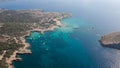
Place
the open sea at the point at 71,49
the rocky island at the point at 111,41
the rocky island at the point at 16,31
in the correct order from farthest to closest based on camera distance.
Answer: the rocky island at the point at 111,41 < the rocky island at the point at 16,31 < the open sea at the point at 71,49

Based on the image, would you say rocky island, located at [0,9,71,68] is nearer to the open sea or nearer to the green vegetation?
the green vegetation

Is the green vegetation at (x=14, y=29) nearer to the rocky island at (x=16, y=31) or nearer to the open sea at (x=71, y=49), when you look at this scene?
the rocky island at (x=16, y=31)

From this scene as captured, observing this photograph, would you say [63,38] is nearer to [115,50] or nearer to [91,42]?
[91,42]

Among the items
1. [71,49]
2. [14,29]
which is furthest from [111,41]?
[14,29]

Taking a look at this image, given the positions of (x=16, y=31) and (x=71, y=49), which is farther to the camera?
(x=16, y=31)

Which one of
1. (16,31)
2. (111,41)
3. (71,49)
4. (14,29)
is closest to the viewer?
(71,49)

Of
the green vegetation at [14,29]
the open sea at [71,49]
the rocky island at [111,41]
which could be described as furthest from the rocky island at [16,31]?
the rocky island at [111,41]

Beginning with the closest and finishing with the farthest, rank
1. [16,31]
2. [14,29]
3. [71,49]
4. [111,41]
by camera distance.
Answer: [71,49], [111,41], [16,31], [14,29]

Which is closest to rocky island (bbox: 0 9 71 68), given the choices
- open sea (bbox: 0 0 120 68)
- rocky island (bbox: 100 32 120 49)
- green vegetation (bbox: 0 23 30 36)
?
green vegetation (bbox: 0 23 30 36)

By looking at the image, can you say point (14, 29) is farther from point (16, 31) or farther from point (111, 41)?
point (111, 41)
